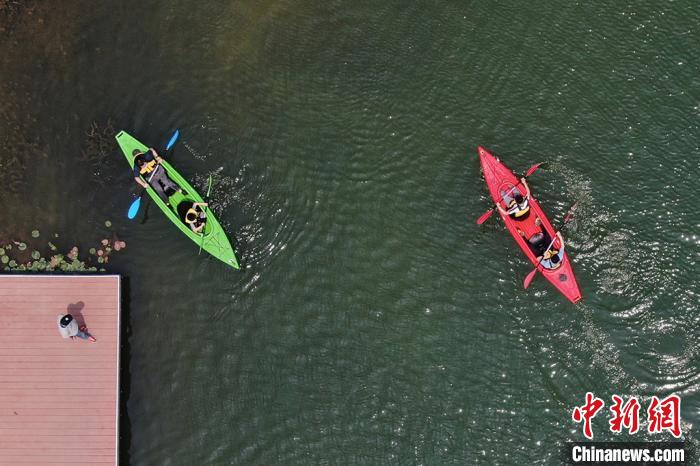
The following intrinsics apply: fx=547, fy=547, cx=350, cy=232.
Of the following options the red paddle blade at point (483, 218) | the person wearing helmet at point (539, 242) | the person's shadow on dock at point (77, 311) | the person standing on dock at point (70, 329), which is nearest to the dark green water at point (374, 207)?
the red paddle blade at point (483, 218)

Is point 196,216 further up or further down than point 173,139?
further down

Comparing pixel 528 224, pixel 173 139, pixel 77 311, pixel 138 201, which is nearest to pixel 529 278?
pixel 528 224

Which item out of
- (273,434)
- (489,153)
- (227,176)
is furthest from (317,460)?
(489,153)

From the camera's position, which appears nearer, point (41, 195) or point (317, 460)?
point (317, 460)

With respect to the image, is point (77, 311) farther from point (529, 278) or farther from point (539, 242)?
point (539, 242)

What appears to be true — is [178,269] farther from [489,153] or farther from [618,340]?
Result: [618,340]


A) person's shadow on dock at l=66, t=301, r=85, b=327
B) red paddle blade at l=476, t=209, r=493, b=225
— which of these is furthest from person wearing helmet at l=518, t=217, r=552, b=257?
person's shadow on dock at l=66, t=301, r=85, b=327

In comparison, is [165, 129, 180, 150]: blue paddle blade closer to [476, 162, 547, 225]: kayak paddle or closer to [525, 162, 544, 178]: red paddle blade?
[476, 162, 547, 225]: kayak paddle
